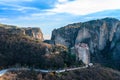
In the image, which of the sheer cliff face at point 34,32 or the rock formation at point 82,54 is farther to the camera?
the sheer cliff face at point 34,32

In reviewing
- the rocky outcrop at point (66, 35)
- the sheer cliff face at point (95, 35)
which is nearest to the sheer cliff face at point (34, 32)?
the rocky outcrop at point (66, 35)

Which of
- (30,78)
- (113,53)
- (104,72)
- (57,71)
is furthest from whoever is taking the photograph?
(113,53)

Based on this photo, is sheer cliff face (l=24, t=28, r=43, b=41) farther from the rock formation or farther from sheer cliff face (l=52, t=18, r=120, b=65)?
the rock formation

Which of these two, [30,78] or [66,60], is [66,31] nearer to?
[66,60]

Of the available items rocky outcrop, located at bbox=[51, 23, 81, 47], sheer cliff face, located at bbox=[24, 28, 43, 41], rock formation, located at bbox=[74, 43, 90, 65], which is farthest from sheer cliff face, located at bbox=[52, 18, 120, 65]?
rock formation, located at bbox=[74, 43, 90, 65]

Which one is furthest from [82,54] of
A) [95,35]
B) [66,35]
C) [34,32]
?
[95,35]

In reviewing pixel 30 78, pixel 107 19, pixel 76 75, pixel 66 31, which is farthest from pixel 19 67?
pixel 107 19

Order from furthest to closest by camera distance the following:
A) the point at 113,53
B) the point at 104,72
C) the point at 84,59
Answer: the point at 113,53 < the point at 84,59 < the point at 104,72

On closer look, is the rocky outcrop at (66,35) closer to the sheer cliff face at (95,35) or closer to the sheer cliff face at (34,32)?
the sheer cliff face at (95,35)
